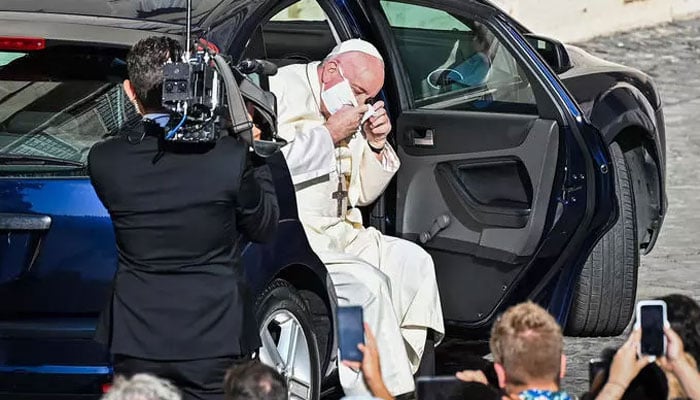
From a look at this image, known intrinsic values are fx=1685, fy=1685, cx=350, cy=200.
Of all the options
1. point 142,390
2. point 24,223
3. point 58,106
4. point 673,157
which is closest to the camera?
point 142,390

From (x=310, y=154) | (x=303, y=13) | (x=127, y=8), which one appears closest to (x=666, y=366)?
(x=310, y=154)

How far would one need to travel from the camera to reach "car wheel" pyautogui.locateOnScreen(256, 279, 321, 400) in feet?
18.2

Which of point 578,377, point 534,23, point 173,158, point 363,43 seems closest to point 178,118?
point 173,158

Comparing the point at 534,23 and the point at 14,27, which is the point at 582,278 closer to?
the point at 14,27

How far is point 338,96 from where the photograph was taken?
6.44m

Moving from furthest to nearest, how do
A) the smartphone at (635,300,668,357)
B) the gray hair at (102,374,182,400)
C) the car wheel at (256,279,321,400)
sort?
the car wheel at (256,279,321,400)
the smartphone at (635,300,668,357)
the gray hair at (102,374,182,400)

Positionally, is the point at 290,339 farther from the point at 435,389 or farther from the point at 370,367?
the point at 370,367

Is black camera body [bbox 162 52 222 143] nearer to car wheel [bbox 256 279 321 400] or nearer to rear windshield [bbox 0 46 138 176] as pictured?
rear windshield [bbox 0 46 138 176]

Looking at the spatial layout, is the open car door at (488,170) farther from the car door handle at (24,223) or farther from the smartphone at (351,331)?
the smartphone at (351,331)

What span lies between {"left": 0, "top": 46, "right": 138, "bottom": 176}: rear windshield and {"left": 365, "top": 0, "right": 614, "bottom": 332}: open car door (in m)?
1.67

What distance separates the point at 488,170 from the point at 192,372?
244cm

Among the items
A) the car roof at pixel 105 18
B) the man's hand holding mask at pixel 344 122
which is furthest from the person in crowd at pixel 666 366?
the man's hand holding mask at pixel 344 122

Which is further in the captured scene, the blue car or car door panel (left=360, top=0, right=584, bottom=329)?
car door panel (left=360, top=0, right=584, bottom=329)

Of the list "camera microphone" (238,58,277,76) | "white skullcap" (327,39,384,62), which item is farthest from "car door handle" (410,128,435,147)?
"camera microphone" (238,58,277,76)
